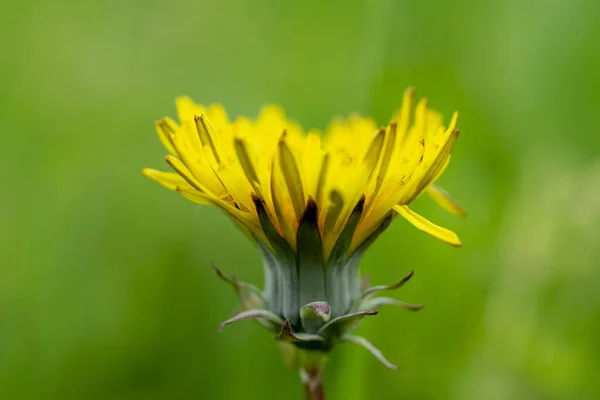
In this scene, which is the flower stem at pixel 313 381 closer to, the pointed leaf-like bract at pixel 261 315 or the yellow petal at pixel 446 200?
the pointed leaf-like bract at pixel 261 315

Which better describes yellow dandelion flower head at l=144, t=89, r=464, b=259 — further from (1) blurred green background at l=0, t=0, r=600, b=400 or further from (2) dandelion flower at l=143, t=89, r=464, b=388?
(1) blurred green background at l=0, t=0, r=600, b=400

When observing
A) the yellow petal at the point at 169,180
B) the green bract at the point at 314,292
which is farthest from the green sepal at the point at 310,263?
the yellow petal at the point at 169,180

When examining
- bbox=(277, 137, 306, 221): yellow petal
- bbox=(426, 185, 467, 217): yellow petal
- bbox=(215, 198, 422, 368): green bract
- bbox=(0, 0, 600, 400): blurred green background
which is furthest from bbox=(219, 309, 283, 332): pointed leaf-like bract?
bbox=(0, 0, 600, 400): blurred green background

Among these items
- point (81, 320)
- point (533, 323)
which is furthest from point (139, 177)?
point (533, 323)

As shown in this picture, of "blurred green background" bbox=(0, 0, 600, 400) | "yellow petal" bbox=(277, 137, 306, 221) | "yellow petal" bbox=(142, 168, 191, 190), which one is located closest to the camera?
"yellow petal" bbox=(277, 137, 306, 221)

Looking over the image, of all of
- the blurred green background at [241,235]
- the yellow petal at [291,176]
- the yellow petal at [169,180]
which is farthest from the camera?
the blurred green background at [241,235]

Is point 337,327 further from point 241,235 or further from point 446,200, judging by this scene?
point 241,235

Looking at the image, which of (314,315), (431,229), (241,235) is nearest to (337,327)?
(314,315)
